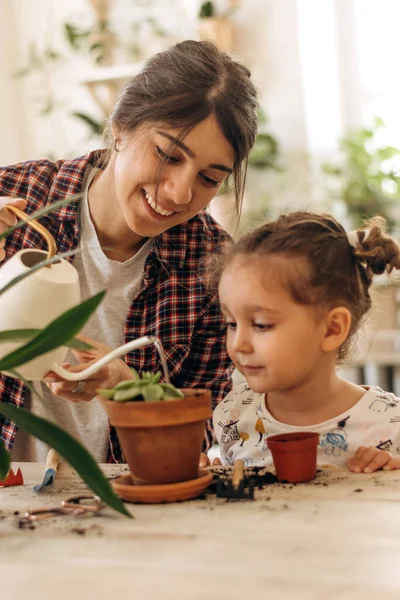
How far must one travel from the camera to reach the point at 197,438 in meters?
1.08

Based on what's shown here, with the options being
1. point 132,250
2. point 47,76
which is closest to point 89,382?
point 132,250

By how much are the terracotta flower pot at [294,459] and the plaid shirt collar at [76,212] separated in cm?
75

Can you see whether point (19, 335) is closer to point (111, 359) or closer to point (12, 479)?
point (111, 359)

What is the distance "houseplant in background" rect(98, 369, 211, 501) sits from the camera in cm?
104

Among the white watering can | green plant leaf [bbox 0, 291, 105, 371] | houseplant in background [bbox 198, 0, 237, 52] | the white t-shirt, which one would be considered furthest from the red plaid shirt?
houseplant in background [bbox 198, 0, 237, 52]

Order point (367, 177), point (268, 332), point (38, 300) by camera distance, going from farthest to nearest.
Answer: point (367, 177)
point (268, 332)
point (38, 300)

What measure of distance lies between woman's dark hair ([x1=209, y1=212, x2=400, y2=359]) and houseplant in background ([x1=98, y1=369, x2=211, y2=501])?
36cm

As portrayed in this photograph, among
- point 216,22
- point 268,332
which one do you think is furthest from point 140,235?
point 216,22

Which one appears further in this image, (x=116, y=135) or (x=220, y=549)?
(x=116, y=135)

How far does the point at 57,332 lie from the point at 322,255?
61 cm

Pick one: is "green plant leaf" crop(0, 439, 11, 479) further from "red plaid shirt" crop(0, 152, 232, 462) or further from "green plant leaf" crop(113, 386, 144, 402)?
"red plaid shirt" crop(0, 152, 232, 462)

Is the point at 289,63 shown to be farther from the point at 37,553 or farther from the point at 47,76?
the point at 37,553

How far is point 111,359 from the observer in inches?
41.4

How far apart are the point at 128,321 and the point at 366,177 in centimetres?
265
